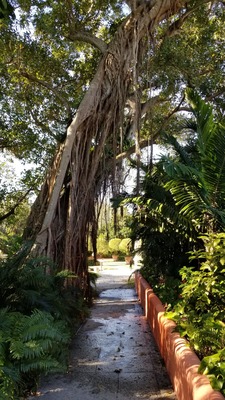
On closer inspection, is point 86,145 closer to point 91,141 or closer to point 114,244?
point 91,141

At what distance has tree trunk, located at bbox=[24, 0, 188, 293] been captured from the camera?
19.9ft

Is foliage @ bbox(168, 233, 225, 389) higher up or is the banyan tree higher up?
the banyan tree

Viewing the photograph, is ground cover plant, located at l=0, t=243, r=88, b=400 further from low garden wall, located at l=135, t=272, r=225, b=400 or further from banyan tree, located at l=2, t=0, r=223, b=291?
banyan tree, located at l=2, t=0, r=223, b=291

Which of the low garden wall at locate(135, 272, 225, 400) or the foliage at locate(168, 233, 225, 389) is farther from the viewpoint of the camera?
the foliage at locate(168, 233, 225, 389)

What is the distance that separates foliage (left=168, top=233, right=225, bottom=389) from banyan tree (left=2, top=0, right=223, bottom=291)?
2.48m

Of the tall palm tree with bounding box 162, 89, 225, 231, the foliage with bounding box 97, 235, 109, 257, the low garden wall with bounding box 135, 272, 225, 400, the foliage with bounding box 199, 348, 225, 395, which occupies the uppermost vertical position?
the tall palm tree with bounding box 162, 89, 225, 231

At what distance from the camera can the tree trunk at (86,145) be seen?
6059 mm

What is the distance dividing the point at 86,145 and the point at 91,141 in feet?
0.41

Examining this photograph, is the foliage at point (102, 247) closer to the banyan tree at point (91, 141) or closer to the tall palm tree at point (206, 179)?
the banyan tree at point (91, 141)

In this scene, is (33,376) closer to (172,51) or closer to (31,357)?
(31,357)

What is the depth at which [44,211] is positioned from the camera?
6215 millimetres

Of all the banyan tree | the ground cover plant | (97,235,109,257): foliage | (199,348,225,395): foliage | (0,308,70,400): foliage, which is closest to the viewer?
(199,348,225,395): foliage

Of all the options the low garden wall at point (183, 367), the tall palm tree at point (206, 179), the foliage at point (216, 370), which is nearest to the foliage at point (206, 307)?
the low garden wall at point (183, 367)

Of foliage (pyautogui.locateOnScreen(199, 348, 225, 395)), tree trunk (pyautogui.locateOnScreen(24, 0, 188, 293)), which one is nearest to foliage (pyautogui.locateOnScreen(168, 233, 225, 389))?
foliage (pyautogui.locateOnScreen(199, 348, 225, 395))
